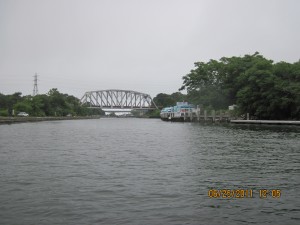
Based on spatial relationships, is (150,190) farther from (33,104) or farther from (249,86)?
(33,104)

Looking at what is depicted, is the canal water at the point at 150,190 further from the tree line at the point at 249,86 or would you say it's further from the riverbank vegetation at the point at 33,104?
the riverbank vegetation at the point at 33,104

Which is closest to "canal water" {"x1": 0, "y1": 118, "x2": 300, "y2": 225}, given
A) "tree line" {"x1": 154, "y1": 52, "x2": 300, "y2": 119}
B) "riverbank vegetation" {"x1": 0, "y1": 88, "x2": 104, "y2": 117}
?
"tree line" {"x1": 154, "y1": 52, "x2": 300, "y2": 119}

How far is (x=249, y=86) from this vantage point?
81.2 meters

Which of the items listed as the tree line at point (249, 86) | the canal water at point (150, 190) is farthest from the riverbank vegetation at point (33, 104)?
the canal water at point (150, 190)

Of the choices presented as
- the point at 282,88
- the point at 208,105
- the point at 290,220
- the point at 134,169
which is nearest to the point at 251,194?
the point at 290,220

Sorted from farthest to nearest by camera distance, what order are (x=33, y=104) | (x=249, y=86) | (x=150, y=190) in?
(x=33, y=104), (x=249, y=86), (x=150, y=190)

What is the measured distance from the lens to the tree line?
2884 inches

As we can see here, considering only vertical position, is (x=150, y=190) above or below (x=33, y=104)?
below

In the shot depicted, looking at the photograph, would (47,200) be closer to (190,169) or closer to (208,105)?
(190,169)

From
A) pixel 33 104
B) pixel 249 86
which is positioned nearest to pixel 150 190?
pixel 249 86

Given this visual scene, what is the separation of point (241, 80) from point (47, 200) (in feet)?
268

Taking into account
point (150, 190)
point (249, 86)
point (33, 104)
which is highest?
point (249, 86)

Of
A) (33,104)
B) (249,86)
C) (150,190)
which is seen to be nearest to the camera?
(150,190)

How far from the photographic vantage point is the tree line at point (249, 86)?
73.2 meters
